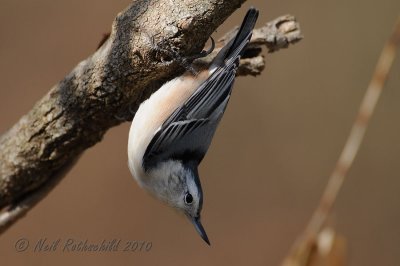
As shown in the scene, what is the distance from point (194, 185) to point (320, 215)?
1.81ft

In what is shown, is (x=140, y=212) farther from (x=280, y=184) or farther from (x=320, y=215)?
(x=320, y=215)

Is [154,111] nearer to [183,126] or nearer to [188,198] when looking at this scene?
[183,126]

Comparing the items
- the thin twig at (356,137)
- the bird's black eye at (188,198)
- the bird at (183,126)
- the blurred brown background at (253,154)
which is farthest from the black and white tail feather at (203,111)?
the blurred brown background at (253,154)

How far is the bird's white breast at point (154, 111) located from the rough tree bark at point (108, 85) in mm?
43

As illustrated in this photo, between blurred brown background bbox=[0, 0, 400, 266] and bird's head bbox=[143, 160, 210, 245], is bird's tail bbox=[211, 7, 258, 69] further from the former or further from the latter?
blurred brown background bbox=[0, 0, 400, 266]

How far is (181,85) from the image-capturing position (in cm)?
214

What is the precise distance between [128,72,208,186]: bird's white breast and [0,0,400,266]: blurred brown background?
3.89ft

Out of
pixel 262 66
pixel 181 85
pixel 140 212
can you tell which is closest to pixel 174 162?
pixel 181 85

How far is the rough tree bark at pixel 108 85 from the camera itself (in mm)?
1781

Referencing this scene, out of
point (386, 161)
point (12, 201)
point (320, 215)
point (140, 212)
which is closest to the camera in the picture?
point (320, 215)

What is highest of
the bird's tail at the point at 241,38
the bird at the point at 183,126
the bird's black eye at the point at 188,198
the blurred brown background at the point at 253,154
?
the bird's tail at the point at 241,38

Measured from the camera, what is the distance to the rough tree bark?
1.78m

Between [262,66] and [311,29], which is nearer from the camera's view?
[262,66]

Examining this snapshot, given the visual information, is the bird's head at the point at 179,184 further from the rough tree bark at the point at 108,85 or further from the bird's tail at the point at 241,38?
the bird's tail at the point at 241,38
